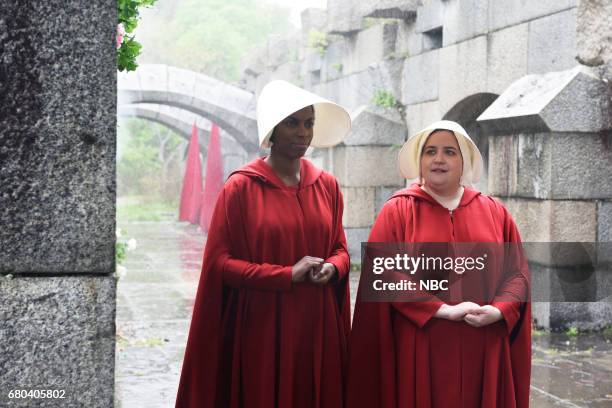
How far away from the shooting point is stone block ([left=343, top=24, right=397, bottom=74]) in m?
11.5

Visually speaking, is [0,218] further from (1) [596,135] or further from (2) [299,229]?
(1) [596,135]

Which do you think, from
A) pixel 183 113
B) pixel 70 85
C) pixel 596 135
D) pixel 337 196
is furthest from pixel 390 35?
pixel 183 113

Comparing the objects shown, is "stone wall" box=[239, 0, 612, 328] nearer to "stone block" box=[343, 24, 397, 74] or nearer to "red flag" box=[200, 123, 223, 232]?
"stone block" box=[343, 24, 397, 74]

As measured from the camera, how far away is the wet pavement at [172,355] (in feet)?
18.0

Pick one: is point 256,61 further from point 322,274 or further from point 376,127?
point 322,274

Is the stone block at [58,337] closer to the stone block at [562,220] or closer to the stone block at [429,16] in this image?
the stone block at [562,220]

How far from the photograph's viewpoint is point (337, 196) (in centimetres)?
374

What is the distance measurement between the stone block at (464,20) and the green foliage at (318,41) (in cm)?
437

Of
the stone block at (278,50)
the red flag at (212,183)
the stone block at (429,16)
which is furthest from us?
the red flag at (212,183)

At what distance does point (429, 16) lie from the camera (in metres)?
10.2

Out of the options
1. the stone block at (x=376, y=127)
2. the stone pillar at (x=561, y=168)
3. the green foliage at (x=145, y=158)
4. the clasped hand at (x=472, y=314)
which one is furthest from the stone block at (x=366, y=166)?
the green foliage at (x=145, y=158)

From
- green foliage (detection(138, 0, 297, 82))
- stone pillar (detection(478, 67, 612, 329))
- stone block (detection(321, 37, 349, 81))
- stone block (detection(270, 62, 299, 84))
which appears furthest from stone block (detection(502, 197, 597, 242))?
green foliage (detection(138, 0, 297, 82))

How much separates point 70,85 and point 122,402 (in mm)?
3244

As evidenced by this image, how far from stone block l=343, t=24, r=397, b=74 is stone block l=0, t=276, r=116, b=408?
9342 millimetres
